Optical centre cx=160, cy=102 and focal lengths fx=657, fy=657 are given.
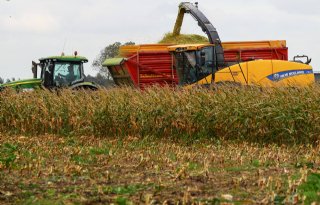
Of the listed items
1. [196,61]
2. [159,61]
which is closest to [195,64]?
[196,61]

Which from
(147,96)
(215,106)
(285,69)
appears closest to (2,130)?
(147,96)

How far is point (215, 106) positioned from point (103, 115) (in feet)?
8.67

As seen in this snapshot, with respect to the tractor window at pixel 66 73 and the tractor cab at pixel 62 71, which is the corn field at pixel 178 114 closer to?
the tractor cab at pixel 62 71

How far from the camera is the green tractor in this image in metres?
18.2

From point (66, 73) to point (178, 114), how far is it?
6.54 m

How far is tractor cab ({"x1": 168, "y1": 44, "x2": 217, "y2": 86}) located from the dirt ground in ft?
19.0

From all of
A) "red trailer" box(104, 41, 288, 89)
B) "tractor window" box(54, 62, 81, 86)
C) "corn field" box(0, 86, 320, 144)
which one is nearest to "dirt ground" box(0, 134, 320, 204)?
"corn field" box(0, 86, 320, 144)

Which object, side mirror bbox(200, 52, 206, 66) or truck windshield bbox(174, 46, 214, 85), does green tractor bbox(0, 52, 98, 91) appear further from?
side mirror bbox(200, 52, 206, 66)

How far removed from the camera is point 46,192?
5867 mm

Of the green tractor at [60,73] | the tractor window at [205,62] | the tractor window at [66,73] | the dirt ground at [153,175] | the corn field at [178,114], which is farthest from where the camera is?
the tractor window at [66,73]

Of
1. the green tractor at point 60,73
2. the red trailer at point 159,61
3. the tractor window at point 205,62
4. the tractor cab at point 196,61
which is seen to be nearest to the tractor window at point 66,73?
the green tractor at point 60,73

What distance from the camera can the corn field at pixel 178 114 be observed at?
1188cm

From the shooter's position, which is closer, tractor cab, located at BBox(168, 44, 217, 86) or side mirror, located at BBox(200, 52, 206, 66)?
side mirror, located at BBox(200, 52, 206, 66)

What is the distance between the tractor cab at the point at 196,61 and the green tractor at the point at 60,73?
8.79 feet
